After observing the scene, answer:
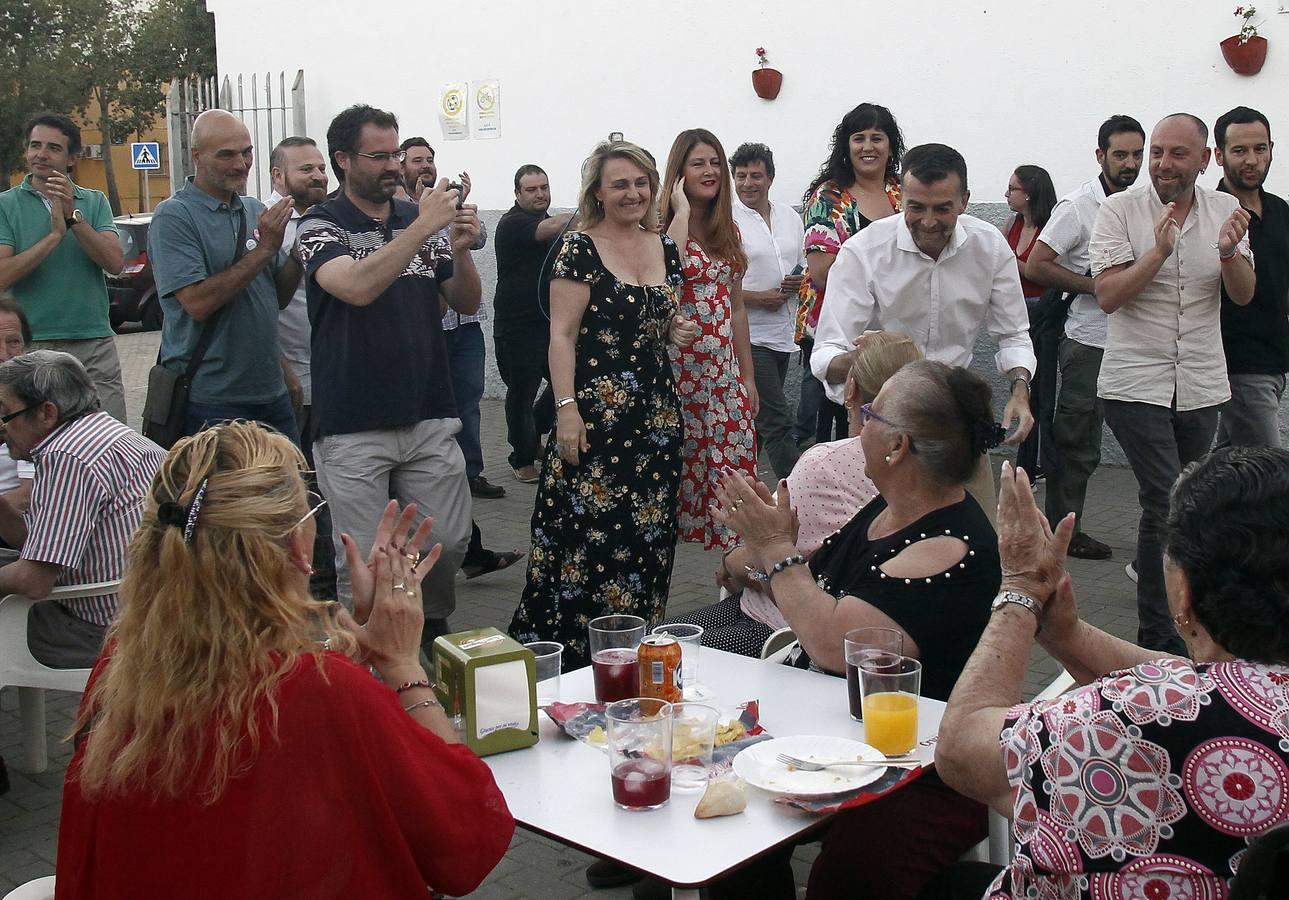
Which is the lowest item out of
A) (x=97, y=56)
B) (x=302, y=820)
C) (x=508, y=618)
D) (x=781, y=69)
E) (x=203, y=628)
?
(x=508, y=618)

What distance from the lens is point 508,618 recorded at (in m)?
5.77

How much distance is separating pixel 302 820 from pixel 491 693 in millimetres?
683

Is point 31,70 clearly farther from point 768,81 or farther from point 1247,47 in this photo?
point 1247,47

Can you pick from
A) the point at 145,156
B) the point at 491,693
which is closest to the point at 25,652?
the point at 491,693

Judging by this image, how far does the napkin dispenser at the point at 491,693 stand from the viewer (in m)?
2.51

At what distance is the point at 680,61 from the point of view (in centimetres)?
1034

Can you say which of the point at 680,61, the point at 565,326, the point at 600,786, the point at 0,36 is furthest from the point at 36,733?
the point at 0,36

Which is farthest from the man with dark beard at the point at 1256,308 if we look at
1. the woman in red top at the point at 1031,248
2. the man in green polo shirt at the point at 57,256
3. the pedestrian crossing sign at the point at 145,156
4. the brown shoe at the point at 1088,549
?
the pedestrian crossing sign at the point at 145,156

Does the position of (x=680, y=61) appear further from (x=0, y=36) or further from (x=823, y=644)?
(x=0, y=36)

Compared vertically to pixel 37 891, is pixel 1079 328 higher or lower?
higher

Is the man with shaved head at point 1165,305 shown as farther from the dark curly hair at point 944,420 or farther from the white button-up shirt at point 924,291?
the dark curly hair at point 944,420

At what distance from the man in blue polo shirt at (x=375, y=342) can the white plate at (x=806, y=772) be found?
240 cm

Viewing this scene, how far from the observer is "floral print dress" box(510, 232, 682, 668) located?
482 centimetres

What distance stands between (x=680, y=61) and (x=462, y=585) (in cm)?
553
